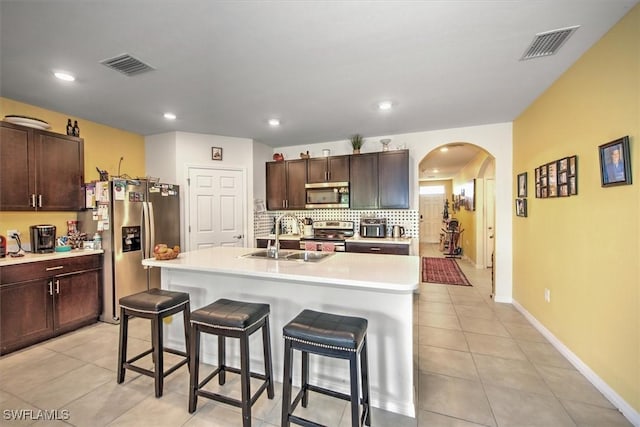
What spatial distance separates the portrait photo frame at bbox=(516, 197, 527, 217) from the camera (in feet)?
11.3

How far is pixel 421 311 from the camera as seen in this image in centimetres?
366

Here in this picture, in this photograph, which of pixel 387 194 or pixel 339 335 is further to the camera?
pixel 387 194

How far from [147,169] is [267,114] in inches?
97.0

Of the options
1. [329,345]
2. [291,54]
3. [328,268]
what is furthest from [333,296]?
[291,54]

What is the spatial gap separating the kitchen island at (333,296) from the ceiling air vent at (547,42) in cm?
190

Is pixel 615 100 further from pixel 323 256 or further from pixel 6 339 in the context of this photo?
pixel 6 339

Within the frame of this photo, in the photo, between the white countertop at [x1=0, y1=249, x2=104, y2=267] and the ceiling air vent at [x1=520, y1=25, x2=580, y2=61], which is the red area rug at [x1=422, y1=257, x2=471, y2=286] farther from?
the white countertop at [x1=0, y1=249, x2=104, y2=267]

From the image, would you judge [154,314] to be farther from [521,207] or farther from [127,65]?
[521,207]

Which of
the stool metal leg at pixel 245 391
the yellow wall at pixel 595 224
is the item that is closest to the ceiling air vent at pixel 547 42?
the yellow wall at pixel 595 224

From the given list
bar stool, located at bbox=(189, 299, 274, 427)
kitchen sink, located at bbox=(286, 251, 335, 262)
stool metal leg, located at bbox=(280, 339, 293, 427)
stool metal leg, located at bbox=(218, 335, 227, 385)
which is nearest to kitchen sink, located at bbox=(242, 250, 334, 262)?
kitchen sink, located at bbox=(286, 251, 335, 262)

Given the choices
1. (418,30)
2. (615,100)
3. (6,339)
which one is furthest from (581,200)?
(6,339)

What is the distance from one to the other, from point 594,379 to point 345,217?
3.48 metres

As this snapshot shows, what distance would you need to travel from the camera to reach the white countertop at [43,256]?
2.61 meters

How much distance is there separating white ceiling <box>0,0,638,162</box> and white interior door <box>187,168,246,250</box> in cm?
117
